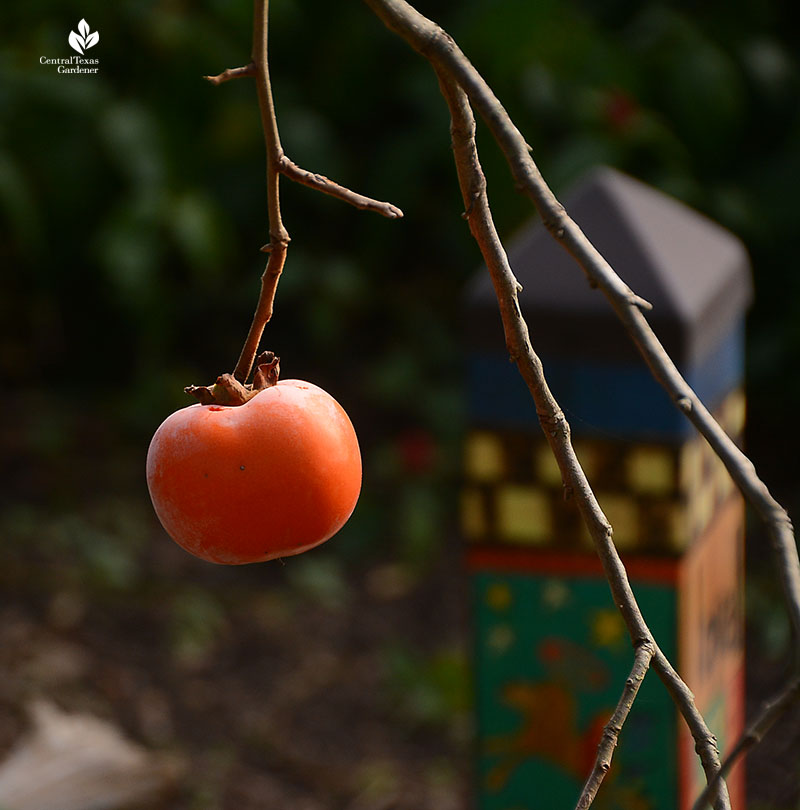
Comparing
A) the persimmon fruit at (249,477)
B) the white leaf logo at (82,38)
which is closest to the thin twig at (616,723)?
the persimmon fruit at (249,477)

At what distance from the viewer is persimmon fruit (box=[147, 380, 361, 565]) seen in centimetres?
53

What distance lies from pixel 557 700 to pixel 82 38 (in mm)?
1488

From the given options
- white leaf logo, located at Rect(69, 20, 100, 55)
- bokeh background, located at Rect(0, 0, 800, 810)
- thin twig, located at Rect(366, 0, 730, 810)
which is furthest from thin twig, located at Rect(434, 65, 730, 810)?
white leaf logo, located at Rect(69, 20, 100, 55)

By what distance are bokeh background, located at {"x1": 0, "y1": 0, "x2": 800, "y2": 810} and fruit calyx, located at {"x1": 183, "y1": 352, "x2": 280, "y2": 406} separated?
125cm

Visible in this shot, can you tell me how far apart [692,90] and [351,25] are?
709mm

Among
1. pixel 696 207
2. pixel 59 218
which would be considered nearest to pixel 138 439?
pixel 59 218

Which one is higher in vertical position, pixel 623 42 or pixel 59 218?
pixel 623 42

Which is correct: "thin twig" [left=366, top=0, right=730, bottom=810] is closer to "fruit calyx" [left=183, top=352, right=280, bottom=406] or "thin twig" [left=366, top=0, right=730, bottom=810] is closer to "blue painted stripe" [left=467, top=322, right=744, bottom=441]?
"fruit calyx" [left=183, top=352, right=280, bottom=406]

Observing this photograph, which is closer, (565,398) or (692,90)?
(565,398)

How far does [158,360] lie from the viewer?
8.82ft

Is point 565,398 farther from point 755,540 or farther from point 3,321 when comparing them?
point 3,321

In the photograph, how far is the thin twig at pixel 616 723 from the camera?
394mm

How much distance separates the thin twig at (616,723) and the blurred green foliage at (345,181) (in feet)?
5.48

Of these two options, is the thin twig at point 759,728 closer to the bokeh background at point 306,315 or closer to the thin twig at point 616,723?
the thin twig at point 616,723
